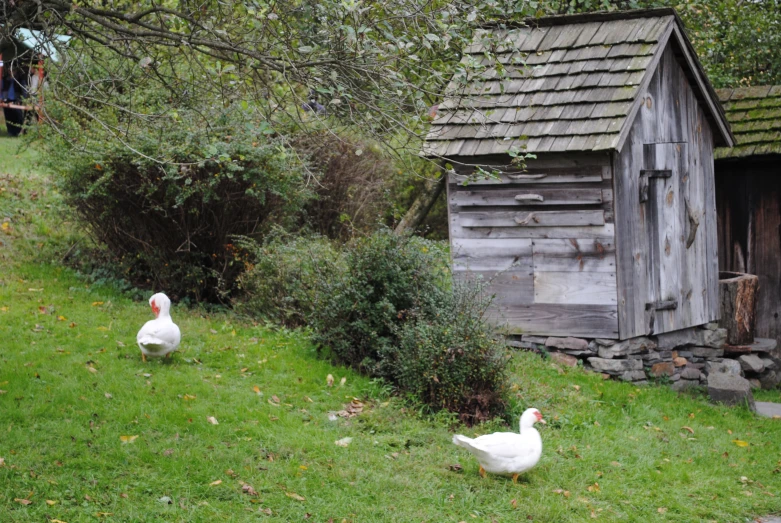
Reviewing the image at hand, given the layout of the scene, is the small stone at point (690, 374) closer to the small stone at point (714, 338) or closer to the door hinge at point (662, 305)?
the small stone at point (714, 338)

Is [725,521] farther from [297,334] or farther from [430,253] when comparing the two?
[297,334]

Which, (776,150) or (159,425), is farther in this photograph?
(776,150)

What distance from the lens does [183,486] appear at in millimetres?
5945

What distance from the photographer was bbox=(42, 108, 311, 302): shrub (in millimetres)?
10805

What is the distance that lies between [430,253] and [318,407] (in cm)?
234

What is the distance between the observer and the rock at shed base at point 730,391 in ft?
33.0

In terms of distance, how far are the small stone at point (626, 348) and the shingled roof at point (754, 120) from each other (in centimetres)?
430

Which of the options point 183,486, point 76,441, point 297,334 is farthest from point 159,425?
point 297,334

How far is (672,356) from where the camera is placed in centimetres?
1123

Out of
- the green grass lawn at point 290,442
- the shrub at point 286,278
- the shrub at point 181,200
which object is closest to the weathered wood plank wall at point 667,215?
the green grass lawn at point 290,442

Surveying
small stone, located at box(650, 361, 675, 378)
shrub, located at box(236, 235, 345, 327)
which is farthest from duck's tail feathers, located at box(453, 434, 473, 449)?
small stone, located at box(650, 361, 675, 378)

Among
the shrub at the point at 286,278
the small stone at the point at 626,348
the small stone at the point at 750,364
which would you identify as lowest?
the small stone at the point at 750,364

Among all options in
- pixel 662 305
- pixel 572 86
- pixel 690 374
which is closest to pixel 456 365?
pixel 662 305

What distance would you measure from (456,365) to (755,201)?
8.01 metres
